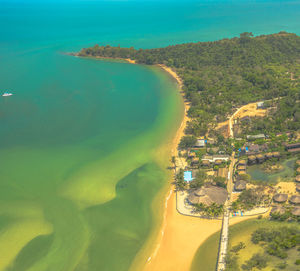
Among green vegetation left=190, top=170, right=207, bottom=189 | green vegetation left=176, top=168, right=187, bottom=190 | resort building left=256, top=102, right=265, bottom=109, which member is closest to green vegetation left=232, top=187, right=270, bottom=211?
green vegetation left=190, top=170, right=207, bottom=189

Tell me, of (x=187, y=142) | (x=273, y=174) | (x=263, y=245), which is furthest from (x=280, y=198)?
(x=187, y=142)

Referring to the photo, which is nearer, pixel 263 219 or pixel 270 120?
pixel 263 219

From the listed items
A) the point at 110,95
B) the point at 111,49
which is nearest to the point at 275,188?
the point at 110,95

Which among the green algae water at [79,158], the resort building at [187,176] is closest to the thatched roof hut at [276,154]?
the resort building at [187,176]

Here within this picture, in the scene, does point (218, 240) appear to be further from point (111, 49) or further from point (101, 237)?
point (111, 49)

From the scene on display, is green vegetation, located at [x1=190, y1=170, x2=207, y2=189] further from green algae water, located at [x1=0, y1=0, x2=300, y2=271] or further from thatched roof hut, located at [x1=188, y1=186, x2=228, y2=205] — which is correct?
green algae water, located at [x1=0, y1=0, x2=300, y2=271]

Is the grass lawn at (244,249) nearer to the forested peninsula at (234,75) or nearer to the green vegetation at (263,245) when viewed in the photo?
the green vegetation at (263,245)
